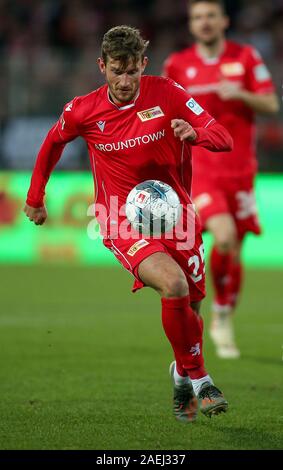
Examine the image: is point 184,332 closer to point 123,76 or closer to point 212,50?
point 123,76

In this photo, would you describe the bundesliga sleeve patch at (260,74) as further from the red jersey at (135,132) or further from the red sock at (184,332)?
the red sock at (184,332)

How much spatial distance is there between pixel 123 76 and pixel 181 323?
135 centimetres

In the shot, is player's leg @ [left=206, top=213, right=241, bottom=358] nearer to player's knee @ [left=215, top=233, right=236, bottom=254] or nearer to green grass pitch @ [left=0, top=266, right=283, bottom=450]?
player's knee @ [left=215, top=233, right=236, bottom=254]

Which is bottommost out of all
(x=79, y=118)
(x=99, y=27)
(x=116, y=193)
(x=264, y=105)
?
(x=116, y=193)

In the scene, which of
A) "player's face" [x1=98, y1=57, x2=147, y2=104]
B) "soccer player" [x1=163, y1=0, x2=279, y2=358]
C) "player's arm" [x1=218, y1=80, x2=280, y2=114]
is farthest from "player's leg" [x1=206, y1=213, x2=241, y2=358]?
"player's face" [x1=98, y1=57, x2=147, y2=104]

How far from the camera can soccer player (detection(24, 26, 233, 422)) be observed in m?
5.77

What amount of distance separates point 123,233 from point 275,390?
1739mm

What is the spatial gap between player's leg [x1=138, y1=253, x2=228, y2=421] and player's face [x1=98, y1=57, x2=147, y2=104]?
90cm

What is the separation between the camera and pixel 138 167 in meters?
6.08

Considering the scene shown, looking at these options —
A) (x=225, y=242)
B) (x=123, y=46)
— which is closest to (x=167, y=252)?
(x=123, y=46)

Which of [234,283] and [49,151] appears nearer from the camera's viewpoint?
[49,151]

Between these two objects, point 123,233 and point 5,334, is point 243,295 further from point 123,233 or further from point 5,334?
point 123,233

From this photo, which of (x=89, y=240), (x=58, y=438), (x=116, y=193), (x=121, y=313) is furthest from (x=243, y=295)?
(x=58, y=438)

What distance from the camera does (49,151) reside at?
6.28m
